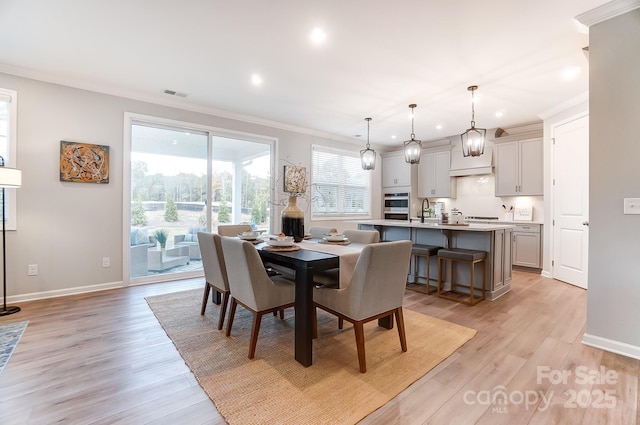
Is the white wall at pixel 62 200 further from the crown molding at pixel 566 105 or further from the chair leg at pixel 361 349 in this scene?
the crown molding at pixel 566 105

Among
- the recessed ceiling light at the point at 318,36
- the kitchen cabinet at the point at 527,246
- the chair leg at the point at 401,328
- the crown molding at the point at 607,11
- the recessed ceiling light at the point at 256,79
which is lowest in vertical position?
the chair leg at the point at 401,328

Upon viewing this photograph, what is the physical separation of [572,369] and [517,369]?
1.29ft

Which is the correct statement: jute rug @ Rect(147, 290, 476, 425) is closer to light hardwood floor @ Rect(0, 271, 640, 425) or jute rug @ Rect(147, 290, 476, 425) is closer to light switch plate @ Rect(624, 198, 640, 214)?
light hardwood floor @ Rect(0, 271, 640, 425)

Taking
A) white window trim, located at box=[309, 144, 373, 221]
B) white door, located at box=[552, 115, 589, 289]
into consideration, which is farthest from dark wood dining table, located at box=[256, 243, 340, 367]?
white door, located at box=[552, 115, 589, 289]

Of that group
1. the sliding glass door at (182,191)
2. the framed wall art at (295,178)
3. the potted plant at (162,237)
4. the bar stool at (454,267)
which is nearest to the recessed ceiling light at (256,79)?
the sliding glass door at (182,191)

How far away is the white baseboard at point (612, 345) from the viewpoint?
2.17 metres

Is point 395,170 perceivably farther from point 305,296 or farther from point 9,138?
point 9,138

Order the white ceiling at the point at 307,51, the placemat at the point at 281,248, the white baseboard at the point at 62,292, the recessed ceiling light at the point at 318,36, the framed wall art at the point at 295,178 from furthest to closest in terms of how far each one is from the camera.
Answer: the framed wall art at the point at 295,178, the white baseboard at the point at 62,292, the recessed ceiling light at the point at 318,36, the placemat at the point at 281,248, the white ceiling at the point at 307,51

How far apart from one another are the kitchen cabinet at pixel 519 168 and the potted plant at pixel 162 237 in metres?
5.96

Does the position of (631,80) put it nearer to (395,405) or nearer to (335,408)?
(395,405)

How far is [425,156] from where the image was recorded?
6.69m

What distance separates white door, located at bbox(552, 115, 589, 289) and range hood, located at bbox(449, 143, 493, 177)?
3.92ft

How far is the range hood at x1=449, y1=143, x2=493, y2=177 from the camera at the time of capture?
5648mm

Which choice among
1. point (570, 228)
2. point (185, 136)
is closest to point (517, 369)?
point (570, 228)
